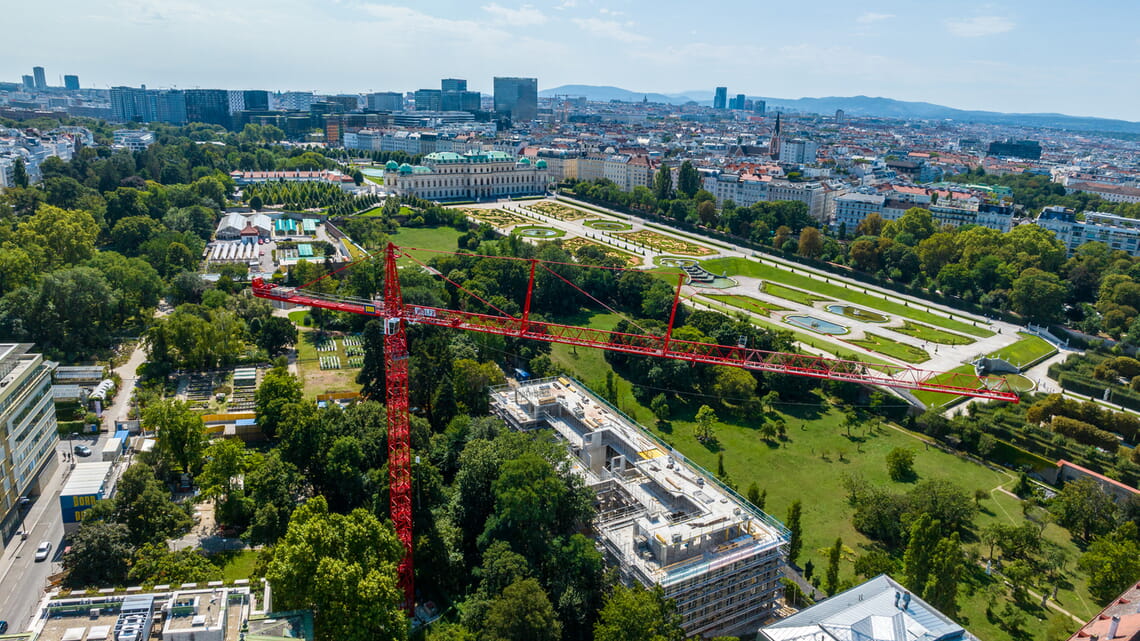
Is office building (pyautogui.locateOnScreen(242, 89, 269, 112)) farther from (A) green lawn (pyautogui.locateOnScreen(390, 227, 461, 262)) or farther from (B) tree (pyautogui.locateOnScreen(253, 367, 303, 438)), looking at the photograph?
(B) tree (pyautogui.locateOnScreen(253, 367, 303, 438))

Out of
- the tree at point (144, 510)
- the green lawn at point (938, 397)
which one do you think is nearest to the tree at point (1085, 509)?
the green lawn at point (938, 397)

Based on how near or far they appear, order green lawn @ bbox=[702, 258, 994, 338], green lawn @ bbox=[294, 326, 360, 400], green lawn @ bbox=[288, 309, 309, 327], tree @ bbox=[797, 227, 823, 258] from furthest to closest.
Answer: tree @ bbox=[797, 227, 823, 258] < green lawn @ bbox=[702, 258, 994, 338] < green lawn @ bbox=[288, 309, 309, 327] < green lawn @ bbox=[294, 326, 360, 400]

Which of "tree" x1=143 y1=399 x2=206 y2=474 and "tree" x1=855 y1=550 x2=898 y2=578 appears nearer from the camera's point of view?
"tree" x1=855 y1=550 x2=898 y2=578

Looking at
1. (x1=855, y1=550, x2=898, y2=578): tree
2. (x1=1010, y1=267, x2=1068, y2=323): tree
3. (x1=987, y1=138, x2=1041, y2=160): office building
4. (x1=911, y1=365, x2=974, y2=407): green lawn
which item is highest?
(x1=987, y1=138, x2=1041, y2=160): office building

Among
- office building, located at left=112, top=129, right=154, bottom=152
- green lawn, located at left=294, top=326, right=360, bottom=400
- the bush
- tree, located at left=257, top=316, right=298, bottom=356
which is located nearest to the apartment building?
the bush

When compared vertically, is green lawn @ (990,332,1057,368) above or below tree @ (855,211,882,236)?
below

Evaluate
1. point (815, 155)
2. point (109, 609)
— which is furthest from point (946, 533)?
point (815, 155)
